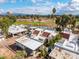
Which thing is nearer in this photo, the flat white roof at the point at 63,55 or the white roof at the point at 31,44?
the flat white roof at the point at 63,55

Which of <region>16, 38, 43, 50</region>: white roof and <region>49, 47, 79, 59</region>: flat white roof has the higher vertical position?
<region>16, 38, 43, 50</region>: white roof

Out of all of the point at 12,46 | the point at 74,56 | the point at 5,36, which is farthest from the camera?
the point at 5,36

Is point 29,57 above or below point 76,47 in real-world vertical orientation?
below

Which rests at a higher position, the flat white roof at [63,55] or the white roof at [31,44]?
the white roof at [31,44]

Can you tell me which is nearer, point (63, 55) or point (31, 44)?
point (63, 55)

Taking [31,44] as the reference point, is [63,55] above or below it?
below

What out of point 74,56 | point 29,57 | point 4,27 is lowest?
point 29,57

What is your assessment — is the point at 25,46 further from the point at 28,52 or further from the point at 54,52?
the point at 54,52

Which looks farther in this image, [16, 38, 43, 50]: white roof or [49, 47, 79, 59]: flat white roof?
[16, 38, 43, 50]: white roof

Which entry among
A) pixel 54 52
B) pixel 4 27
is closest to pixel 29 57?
pixel 54 52

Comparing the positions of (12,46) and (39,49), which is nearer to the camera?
(39,49)

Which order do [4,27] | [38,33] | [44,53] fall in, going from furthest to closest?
1. [4,27]
2. [38,33]
3. [44,53]
